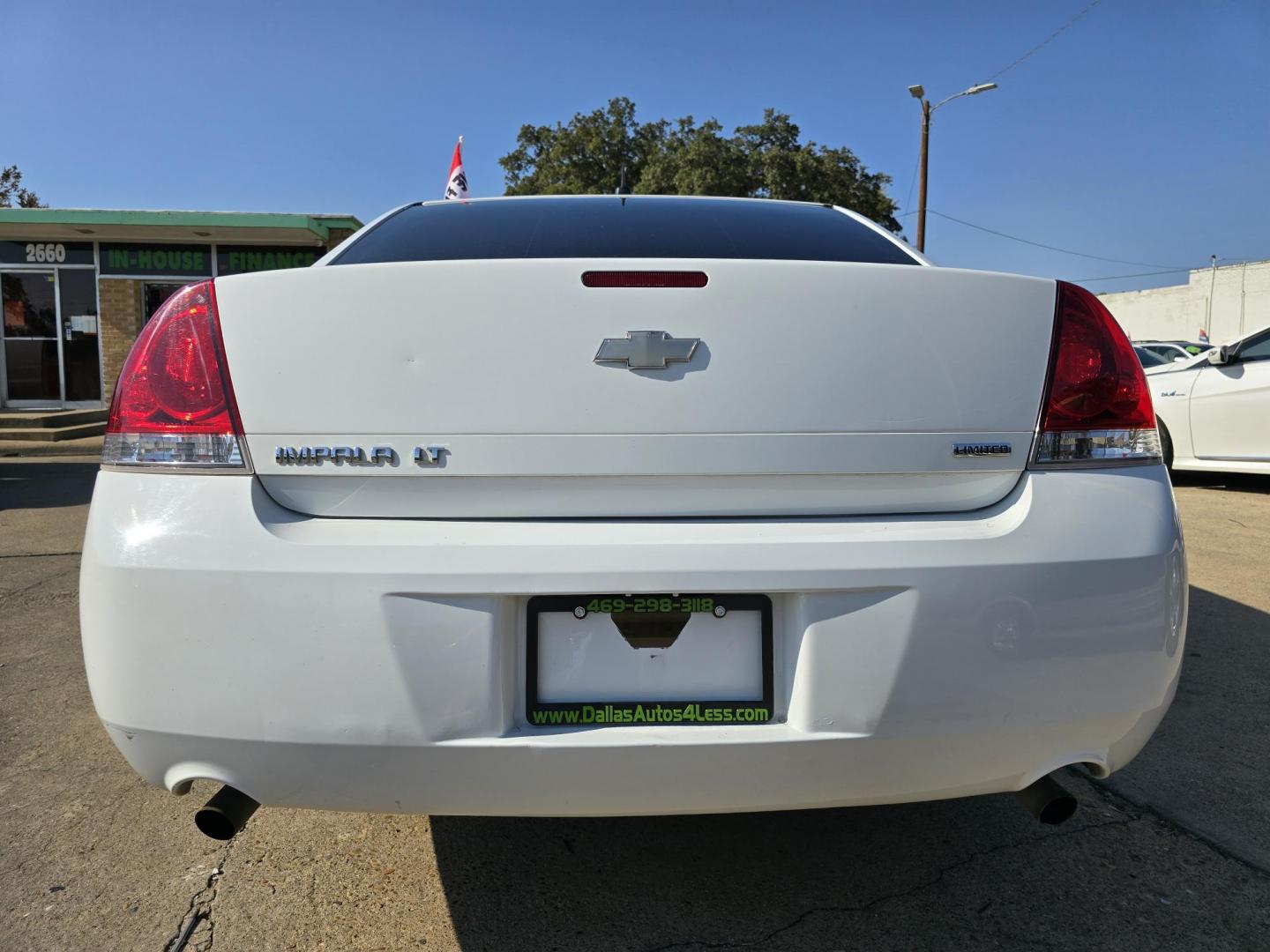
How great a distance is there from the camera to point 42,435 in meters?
12.1

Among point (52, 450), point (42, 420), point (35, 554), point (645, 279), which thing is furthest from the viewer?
point (42, 420)

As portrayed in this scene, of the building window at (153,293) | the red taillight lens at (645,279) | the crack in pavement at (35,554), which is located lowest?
the crack in pavement at (35,554)

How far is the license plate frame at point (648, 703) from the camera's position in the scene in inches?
58.2

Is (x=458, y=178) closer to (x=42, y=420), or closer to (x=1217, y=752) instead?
(x=1217, y=752)

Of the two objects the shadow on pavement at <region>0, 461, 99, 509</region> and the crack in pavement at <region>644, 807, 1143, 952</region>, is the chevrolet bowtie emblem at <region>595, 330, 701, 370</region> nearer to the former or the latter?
the crack in pavement at <region>644, 807, 1143, 952</region>

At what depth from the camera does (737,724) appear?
1492 mm

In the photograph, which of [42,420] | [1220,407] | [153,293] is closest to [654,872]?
[1220,407]

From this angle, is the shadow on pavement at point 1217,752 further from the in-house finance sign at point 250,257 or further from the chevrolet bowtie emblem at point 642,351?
the in-house finance sign at point 250,257

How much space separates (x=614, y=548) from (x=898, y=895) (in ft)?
3.63

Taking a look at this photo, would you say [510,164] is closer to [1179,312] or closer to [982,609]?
[1179,312]

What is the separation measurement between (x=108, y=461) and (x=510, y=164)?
122ft

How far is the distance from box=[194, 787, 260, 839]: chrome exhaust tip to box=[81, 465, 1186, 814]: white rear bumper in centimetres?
6

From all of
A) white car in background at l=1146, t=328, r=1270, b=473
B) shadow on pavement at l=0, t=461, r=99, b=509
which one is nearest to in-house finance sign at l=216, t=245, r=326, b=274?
shadow on pavement at l=0, t=461, r=99, b=509

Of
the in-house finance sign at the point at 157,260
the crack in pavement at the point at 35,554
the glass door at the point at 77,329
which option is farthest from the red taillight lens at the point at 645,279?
the glass door at the point at 77,329
